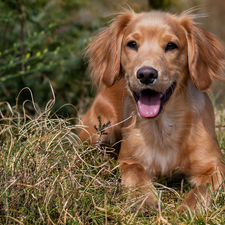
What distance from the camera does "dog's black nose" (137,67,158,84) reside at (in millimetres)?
2350

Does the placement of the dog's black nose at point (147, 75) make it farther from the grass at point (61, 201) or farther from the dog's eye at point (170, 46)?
the grass at point (61, 201)

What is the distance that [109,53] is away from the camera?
117 inches

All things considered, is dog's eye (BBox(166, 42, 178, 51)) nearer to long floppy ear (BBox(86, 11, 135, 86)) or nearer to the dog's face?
the dog's face

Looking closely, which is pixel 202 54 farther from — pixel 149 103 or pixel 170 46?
pixel 149 103

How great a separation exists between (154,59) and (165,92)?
288mm

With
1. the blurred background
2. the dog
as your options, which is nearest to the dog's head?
the dog

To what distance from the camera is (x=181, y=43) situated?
106 inches

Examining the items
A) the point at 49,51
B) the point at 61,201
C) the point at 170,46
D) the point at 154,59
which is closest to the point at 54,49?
the point at 49,51

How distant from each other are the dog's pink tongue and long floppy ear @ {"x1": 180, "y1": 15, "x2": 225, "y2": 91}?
0.36m

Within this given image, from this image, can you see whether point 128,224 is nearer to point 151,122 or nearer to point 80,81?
point 151,122

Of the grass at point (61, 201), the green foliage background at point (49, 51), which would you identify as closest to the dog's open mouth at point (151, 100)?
the grass at point (61, 201)

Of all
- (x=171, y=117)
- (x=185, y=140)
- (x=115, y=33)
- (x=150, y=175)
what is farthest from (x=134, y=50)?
(x=150, y=175)

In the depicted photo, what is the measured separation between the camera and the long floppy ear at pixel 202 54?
106 inches

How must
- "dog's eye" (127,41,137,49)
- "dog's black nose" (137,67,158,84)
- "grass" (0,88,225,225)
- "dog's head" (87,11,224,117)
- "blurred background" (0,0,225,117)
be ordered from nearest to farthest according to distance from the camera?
"grass" (0,88,225,225), "dog's black nose" (137,67,158,84), "dog's head" (87,11,224,117), "dog's eye" (127,41,137,49), "blurred background" (0,0,225,117)
